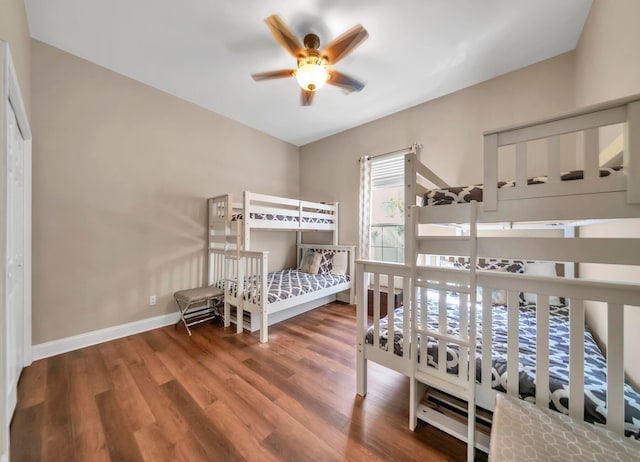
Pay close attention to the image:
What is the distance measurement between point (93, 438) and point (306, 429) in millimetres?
1207

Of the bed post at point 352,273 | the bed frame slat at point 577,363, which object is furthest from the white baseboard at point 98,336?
the bed frame slat at point 577,363

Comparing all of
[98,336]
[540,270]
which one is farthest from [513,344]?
[98,336]

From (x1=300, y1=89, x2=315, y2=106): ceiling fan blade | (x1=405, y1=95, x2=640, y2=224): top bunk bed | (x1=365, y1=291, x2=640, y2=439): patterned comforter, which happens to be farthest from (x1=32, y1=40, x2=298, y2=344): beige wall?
(x1=405, y1=95, x2=640, y2=224): top bunk bed

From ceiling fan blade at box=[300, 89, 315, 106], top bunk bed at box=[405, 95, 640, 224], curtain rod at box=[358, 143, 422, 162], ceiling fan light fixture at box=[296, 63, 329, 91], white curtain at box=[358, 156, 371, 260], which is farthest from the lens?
white curtain at box=[358, 156, 371, 260]

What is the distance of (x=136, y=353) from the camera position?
89.0 inches

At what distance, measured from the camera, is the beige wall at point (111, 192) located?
2.23 m

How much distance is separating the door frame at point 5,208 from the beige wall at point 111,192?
17 cm

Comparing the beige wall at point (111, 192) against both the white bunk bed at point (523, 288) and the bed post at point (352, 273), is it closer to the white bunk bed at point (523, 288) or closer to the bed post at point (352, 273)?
the bed post at point (352, 273)

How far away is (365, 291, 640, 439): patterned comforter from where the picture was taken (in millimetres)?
1021

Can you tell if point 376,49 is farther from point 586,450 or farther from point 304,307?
point 304,307

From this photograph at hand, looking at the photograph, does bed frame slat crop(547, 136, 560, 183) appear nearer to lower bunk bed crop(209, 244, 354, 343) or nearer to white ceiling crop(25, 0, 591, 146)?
white ceiling crop(25, 0, 591, 146)

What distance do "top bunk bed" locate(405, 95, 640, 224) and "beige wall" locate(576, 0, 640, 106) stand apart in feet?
2.06

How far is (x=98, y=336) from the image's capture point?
246cm

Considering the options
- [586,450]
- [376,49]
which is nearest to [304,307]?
[586,450]
